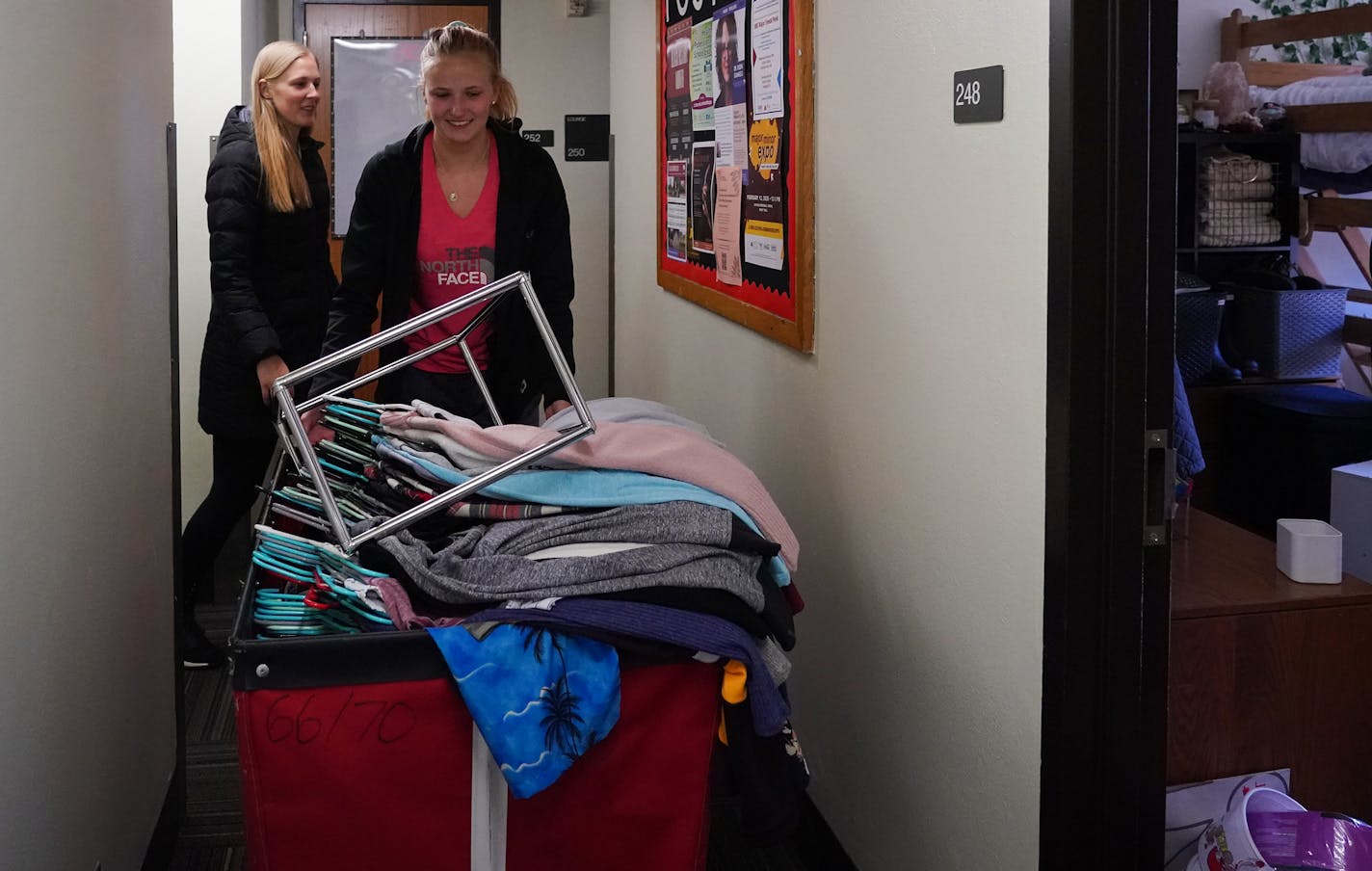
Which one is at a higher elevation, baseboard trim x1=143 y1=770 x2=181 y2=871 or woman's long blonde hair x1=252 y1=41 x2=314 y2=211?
woman's long blonde hair x1=252 y1=41 x2=314 y2=211

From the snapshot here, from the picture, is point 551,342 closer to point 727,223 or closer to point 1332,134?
point 727,223

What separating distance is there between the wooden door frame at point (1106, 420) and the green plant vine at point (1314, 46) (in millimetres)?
3930

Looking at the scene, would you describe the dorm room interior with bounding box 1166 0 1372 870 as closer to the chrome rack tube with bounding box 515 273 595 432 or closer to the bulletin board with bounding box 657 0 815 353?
the bulletin board with bounding box 657 0 815 353

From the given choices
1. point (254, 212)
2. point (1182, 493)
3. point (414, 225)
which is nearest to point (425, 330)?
point (414, 225)

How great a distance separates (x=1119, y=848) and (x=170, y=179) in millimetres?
2034

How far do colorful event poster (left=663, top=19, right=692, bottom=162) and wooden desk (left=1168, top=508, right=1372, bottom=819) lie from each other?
1843mm

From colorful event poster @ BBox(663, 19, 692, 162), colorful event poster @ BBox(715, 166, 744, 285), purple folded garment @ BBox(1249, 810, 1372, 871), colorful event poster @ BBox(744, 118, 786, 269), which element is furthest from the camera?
colorful event poster @ BBox(663, 19, 692, 162)

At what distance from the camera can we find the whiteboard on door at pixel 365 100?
17.3ft

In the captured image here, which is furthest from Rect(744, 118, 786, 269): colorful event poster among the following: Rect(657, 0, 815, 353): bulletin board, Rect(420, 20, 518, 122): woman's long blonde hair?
Rect(420, 20, 518, 122): woman's long blonde hair

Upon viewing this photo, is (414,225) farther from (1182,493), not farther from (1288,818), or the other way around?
(1288,818)

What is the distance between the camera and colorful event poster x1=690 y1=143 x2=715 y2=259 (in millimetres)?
3166

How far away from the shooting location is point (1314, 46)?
5.05 metres

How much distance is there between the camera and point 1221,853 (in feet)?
5.82

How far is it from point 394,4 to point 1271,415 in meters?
3.59
